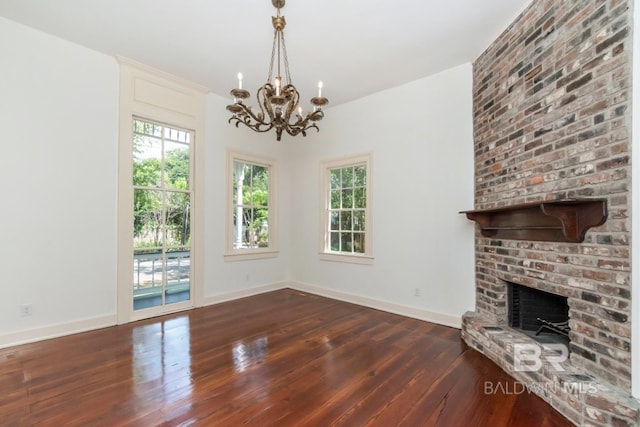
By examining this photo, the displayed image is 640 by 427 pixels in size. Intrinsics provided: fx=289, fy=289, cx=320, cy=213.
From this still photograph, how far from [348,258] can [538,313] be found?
2.57 meters

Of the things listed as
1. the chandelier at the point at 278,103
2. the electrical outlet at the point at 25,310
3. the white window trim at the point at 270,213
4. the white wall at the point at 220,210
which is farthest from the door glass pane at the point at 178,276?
the chandelier at the point at 278,103

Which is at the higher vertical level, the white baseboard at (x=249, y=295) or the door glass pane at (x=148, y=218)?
the door glass pane at (x=148, y=218)

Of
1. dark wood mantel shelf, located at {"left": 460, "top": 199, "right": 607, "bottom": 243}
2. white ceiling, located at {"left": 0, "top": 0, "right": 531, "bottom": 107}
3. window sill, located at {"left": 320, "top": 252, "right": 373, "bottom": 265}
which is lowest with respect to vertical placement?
window sill, located at {"left": 320, "top": 252, "right": 373, "bottom": 265}

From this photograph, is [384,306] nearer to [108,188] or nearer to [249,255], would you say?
[249,255]

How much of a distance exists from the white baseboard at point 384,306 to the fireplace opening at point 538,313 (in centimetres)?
78

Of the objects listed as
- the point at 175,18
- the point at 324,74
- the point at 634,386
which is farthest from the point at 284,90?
the point at 634,386

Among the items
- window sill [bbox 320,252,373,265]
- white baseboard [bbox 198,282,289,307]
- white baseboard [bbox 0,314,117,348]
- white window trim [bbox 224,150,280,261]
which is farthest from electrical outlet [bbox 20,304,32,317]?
window sill [bbox 320,252,373,265]

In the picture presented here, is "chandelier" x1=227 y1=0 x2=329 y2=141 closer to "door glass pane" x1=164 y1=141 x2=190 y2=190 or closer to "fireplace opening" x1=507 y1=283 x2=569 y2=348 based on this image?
"door glass pane" x1=164 y1=141 x2=190 y2=190

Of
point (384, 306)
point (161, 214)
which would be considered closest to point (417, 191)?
point (384, 306)

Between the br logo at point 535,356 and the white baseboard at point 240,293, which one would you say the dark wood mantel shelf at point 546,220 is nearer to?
the br logo at point 535,356

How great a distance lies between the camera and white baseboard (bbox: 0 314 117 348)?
116 inches

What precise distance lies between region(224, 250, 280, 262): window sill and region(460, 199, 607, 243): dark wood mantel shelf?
3520mm

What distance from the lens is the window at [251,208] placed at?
486 centimetres

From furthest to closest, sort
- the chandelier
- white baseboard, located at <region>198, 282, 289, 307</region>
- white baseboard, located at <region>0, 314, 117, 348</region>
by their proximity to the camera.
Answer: white baseboard, located at <region>198, 282, 289, 307</region>
white baseboard, located at <region>0, 314, 117, 348</region>
the chandelier
